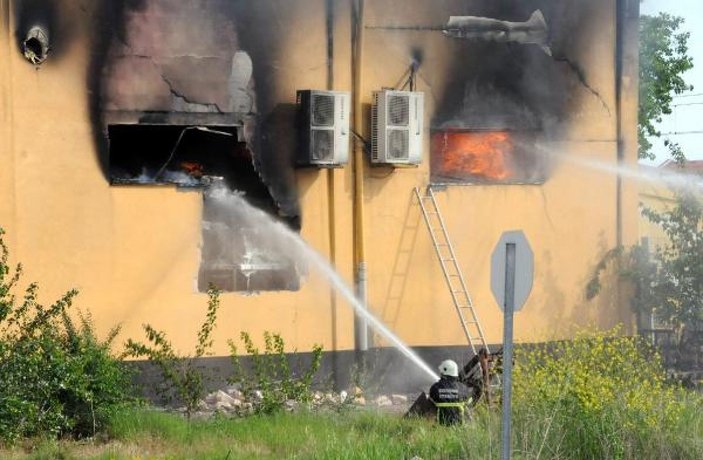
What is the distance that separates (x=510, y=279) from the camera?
11.5 m

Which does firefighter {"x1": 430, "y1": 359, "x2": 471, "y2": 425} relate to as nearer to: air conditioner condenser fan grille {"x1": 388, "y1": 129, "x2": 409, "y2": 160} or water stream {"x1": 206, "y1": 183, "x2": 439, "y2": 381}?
water stream {"x1": 206, "y1": 183, "x2": 439, "y2": 381}

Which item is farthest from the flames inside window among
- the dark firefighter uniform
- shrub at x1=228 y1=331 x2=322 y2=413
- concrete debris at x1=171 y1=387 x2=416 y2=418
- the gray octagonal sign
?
the gray octagonal sign

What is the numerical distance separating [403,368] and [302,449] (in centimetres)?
559

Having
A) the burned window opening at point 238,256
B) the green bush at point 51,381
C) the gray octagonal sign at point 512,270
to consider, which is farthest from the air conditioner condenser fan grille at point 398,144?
the gray octagonal sign at point 512,270

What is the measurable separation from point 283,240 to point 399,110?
2.34m

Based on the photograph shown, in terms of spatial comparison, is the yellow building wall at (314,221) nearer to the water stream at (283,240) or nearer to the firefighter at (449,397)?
the water stream at (283,240)

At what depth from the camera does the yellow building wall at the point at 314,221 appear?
55.8 ft

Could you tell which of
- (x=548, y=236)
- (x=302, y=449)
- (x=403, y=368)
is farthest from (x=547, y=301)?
(x=302, y=449)

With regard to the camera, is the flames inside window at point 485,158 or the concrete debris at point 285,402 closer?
the concrete debris at point 285,402

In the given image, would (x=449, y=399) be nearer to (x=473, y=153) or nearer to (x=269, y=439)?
(x=269, y=439)

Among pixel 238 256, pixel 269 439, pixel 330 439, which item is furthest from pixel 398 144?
pixel 330 439

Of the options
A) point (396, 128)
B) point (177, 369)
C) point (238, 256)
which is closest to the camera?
point (177, 369)

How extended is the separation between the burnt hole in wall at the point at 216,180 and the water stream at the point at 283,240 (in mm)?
30

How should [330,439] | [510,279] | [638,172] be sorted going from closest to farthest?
[510,279] → [330,439] → [638,172]
